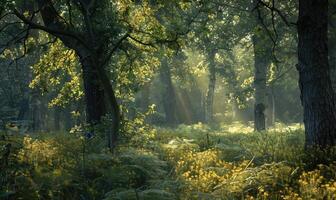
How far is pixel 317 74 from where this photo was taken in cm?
1080

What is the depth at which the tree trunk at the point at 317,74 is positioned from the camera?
1072 centimetres

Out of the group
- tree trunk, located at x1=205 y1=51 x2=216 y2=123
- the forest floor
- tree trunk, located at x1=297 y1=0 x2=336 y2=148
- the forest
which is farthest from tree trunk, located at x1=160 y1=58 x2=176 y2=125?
tree trunk, located at x1=297 y1=0 x2=336 y2=148

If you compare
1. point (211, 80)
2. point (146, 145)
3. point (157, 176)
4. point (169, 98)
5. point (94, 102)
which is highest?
point (211, 80)

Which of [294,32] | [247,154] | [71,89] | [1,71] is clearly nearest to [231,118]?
[1,71]

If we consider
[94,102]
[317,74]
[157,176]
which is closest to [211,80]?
[94,102]

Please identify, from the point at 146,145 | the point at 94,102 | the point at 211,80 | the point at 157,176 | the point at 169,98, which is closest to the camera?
the point at 157,176

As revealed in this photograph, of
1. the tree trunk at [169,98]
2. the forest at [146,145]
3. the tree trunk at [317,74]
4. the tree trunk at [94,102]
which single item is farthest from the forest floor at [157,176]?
the tree trunk at [169,98]

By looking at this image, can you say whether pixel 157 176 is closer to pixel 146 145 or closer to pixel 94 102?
pixel 146 145

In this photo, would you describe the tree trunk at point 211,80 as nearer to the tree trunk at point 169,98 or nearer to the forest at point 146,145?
the tree trunk at point 169,98

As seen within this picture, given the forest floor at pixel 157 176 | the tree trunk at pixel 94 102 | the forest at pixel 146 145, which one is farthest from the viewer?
the tree trunk at pixel 94 102

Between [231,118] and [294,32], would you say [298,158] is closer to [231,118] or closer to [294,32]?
[294,32]

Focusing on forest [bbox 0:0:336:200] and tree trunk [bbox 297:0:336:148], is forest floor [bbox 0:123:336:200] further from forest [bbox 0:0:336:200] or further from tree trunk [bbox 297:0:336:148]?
tree trunk [bbox 297:0:336:148]

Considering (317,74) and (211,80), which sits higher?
(211,80)

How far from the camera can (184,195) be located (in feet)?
24.7
